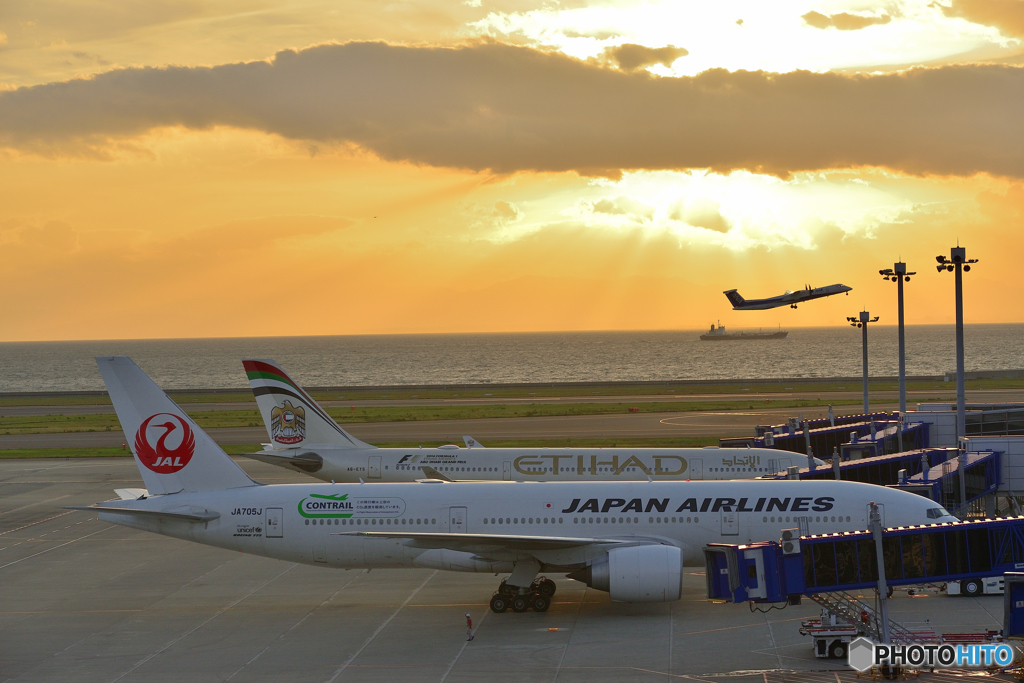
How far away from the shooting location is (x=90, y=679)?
26.0 m

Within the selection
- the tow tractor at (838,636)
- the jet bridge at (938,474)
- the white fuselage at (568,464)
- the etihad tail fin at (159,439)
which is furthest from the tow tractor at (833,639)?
the etihad tail fin at (159,439)

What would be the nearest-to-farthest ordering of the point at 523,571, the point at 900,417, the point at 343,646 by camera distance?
the point at 343,646
the point at 523,571
the point at 900,417

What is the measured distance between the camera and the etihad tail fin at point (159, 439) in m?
32.2


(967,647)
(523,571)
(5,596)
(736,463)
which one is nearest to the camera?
(967,647)

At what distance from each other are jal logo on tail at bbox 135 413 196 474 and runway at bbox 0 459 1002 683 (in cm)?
536

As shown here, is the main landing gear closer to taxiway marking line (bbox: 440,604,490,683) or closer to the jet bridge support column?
taxiway marking line (bbox: 440,604,490,683)

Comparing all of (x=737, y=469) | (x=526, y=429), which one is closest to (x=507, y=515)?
(x=737, y=469)

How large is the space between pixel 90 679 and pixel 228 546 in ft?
22.8

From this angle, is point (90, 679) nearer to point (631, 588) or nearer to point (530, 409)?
point (631, 588)

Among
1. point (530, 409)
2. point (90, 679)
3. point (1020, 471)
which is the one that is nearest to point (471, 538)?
point (90, 679)

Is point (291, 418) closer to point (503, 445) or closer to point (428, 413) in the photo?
point (503, 445)

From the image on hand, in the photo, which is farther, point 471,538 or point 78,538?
point 78,538

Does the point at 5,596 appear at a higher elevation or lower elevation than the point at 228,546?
lower

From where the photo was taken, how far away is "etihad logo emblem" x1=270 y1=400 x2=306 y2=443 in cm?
4891
